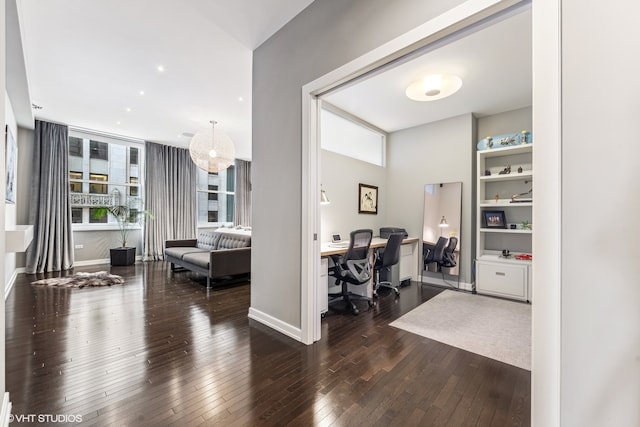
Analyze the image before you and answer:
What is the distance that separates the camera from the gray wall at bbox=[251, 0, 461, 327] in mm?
1987

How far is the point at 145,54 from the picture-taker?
3.02m

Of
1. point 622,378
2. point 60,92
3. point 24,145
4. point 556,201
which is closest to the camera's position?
point 622,378

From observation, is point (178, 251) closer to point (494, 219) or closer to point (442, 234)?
point (442, 234)

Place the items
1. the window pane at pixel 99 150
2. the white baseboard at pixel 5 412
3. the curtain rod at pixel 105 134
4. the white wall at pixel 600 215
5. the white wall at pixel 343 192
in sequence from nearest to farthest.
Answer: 1. the white wall at pixel 600 215
2. the white baseboard at pixel 5 412
3. the white wall at pixel 343 192
4. the curtain rod at pixel 105 134
5. the window pane at pixel 99 150

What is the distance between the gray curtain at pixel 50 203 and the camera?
16.5 ft

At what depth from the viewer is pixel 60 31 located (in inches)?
104

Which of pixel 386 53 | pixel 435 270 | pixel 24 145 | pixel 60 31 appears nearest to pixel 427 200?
pixel 435 270

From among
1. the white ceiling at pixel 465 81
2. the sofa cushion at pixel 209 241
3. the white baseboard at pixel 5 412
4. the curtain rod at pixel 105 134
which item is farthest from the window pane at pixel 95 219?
the white ceiling at pixel 465 81

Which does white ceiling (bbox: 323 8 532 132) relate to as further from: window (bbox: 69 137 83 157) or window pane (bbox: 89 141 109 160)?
window (bbox: 69 137 83 157)

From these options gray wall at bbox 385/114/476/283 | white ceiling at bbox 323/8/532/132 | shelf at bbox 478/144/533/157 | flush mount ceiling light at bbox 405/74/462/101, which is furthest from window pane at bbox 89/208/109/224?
shelf at bbox 478/144/533/157

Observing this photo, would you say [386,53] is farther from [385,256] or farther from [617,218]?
[385,256]

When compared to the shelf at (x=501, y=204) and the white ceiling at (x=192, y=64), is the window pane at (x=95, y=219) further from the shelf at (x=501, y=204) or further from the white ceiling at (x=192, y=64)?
the shelf at (x=501, y=204)

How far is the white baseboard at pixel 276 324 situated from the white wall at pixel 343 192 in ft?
4.88

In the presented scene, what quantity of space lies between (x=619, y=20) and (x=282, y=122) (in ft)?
7.21
